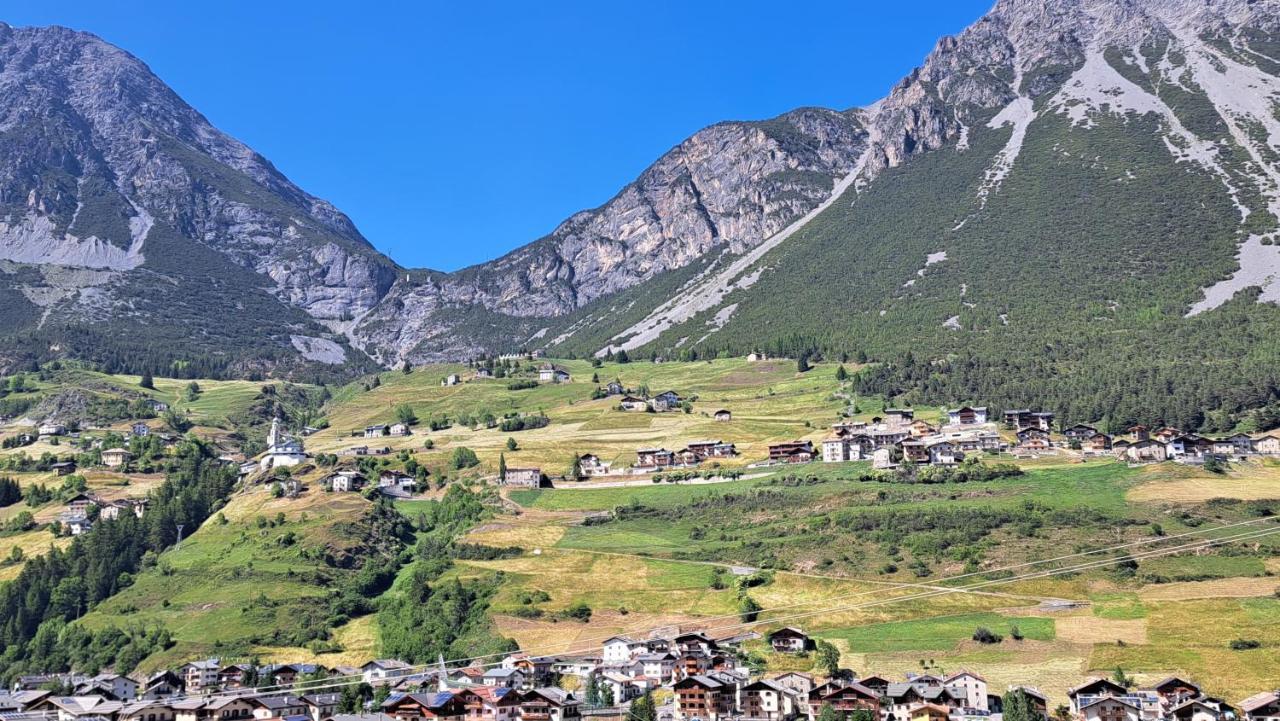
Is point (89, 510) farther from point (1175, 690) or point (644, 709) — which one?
point (1175, 690)

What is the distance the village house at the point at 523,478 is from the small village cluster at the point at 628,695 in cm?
6317

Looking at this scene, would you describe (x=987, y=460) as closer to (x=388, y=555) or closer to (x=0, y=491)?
(x=388, y=555)

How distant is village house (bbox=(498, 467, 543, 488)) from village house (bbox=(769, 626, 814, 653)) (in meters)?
69.7

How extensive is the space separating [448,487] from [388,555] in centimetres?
2821

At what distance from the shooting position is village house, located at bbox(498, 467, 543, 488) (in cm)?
16375

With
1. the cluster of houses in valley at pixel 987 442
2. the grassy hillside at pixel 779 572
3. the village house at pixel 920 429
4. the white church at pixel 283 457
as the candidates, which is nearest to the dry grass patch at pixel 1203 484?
the grassy hillside at pixel 779 572

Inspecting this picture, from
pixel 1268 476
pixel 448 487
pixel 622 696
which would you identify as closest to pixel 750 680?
pixel 622 696

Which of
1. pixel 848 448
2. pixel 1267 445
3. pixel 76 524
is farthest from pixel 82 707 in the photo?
pixel 1267 445

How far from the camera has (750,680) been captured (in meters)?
88.6

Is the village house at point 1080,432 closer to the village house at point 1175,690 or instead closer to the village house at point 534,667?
the village house at point 1175,690

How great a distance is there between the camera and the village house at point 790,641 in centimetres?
9731

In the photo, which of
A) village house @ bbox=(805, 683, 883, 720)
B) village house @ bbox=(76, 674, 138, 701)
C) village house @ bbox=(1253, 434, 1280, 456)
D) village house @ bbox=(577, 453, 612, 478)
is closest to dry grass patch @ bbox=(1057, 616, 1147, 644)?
village house @ bbox=(805, 683, 883, 720)

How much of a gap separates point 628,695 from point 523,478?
76.3 meters

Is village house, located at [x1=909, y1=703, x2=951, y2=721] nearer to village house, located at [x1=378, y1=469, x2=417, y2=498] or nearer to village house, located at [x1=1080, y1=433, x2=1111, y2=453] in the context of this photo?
village house, located at [x1=1080, y1=433, x2=1111, y2=453]
